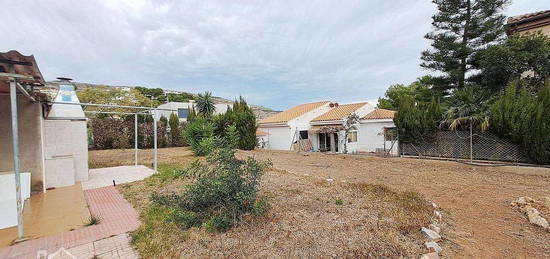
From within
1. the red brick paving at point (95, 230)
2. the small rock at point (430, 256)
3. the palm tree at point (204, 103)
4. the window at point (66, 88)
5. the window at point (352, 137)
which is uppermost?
the palm tree at point (204, 103)

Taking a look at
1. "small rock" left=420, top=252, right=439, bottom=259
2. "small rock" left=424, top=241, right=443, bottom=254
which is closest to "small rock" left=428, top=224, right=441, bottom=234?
"small rock" left=424, top=241, right=443, bottom=254

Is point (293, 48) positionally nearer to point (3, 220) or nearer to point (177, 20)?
point (177, 20)

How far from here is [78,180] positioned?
23.9ft

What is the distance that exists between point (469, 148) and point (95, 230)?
13.6 meters

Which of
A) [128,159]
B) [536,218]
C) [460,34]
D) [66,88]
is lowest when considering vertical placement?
[536,218]

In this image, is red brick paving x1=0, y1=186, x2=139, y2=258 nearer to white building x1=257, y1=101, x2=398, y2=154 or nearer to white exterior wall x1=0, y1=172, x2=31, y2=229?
white exterior wall x1=0, y1=172, x2=31, y2=229

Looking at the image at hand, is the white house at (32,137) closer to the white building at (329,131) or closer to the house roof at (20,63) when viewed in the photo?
the house roof at (20,63)

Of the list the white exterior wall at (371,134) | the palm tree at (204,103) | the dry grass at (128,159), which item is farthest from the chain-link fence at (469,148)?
the palm tree at (204,103)

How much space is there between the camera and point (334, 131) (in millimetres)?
17688

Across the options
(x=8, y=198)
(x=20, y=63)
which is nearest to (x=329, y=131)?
(x=8, y=198)

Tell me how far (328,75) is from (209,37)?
11.7 meters

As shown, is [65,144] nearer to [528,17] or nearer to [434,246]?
[434,246]

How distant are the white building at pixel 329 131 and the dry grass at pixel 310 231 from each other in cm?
1078

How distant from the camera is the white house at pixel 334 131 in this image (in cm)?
1807
